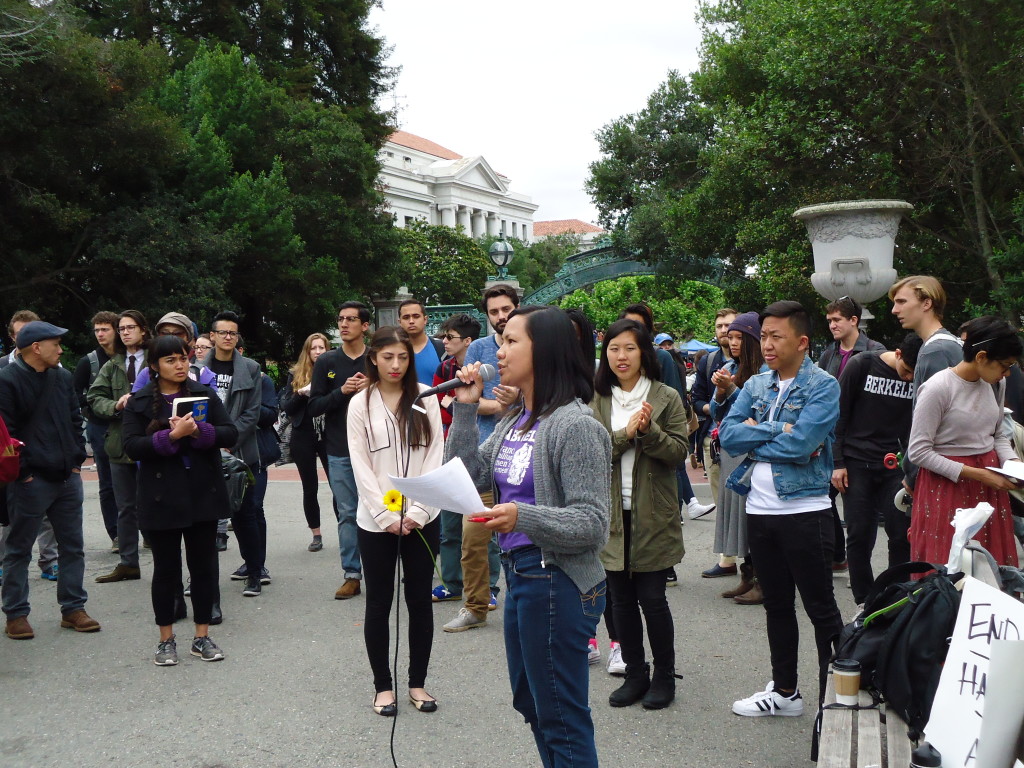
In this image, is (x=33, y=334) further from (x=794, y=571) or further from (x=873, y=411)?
(x=873, y=411)

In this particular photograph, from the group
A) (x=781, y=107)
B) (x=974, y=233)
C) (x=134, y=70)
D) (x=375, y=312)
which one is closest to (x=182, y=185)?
(x=134, y=70)

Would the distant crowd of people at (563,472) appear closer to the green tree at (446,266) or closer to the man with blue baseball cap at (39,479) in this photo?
the man with blue baseball cap at (39,479)

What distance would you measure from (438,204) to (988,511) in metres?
102

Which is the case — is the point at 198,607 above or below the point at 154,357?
below

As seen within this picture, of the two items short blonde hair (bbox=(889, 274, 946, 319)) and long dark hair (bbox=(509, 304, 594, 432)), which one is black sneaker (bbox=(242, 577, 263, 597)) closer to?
long dark hair (bbox=(509, 304, 594, 432))

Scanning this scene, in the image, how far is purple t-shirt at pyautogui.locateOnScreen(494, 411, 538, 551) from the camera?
3.03 meters

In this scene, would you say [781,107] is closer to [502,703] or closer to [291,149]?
[502,703]

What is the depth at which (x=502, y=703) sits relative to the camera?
4.72 m

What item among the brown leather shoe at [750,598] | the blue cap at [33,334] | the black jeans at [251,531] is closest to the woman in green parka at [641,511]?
the brown leather shoe at [750,598]

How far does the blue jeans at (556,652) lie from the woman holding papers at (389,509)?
61.1 inches

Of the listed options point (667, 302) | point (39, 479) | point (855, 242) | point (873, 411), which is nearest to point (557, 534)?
point (873, 411)

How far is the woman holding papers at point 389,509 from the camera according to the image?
4.57 m

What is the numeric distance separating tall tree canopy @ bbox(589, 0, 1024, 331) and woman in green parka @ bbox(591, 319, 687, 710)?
949cm

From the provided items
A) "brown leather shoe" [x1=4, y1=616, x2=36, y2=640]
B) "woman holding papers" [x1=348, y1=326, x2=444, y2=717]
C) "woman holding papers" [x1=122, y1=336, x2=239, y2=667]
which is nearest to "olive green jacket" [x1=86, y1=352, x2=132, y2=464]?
"brown leather shoe" [x1=4, y1=616, x2=36, y2=640]
